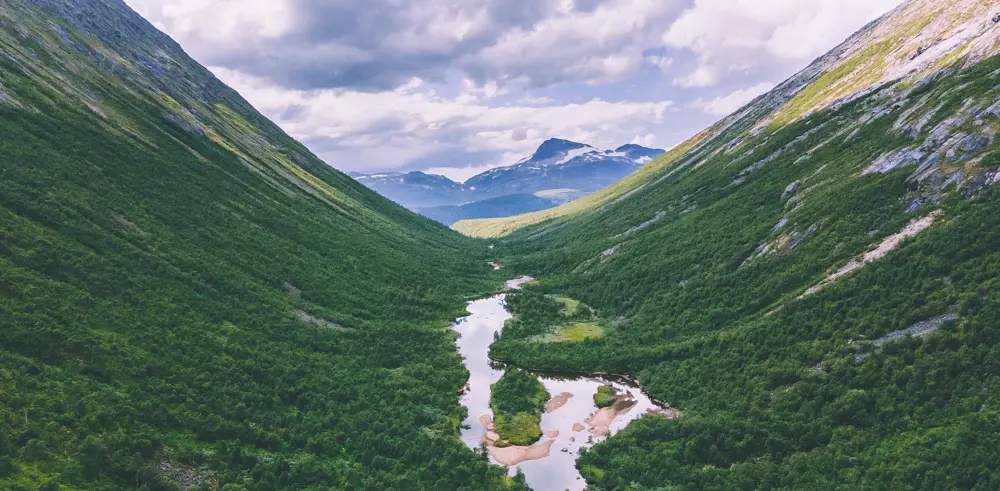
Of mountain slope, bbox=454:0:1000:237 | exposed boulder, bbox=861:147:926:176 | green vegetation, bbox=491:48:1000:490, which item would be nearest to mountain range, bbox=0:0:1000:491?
green vegetation, bbox=491:48:1000:490

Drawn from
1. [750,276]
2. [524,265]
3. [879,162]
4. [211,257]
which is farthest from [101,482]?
[524,265]

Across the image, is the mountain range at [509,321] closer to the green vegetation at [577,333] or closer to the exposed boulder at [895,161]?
the exposed boulder at [895,161]

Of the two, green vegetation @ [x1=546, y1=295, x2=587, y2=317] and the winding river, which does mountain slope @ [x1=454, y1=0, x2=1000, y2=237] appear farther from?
the winding river

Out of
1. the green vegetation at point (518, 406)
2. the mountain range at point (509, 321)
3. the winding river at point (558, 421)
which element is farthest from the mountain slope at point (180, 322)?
the green vegetation at point (518, 406)

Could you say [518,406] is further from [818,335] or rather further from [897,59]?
[897,59]

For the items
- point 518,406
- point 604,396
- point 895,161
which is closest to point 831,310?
point 604,396

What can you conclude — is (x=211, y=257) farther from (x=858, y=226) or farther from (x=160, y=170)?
(x=858, y=226)
